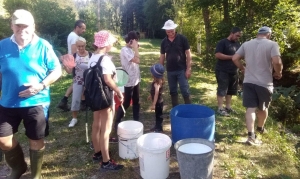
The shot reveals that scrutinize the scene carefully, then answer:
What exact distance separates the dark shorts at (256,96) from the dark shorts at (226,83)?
97 centimetres

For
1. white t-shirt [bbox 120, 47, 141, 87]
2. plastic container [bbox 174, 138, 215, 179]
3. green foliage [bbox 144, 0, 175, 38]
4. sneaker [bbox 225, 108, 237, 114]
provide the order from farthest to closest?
green foliage [bbox 144, 0, 175, 38] → sneaker [bbox 225, 108, 237, 114] → white t-shirt [bbox 120, 47, 141, 87] → plastic container [bbox 174, 138, 215, 179]

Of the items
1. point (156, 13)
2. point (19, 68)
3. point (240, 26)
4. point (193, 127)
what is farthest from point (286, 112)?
point (156, 13)

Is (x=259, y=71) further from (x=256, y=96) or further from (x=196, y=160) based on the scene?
(x=196, y=160)

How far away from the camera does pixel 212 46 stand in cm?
1136

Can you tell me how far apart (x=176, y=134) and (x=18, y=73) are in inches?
87.5

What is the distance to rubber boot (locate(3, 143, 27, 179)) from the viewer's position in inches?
123

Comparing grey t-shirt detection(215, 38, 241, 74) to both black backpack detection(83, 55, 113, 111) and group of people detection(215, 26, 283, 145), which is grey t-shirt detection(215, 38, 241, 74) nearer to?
group of people detection(215, 26, 283, 145)

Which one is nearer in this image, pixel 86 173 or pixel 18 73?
pixel 18 73

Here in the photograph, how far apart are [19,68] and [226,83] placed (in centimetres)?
392

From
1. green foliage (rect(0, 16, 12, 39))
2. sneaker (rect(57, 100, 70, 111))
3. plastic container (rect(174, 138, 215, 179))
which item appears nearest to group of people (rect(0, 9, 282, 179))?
sneaker (rect(57, 100, 70, 111))

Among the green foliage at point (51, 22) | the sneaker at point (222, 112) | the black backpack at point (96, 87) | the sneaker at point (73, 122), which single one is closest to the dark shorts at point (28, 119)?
the black backpack at point (96, 87)

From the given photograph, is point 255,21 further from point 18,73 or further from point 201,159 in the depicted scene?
point 18,73

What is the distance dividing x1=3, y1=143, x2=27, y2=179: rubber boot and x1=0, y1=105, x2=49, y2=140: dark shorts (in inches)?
11.6

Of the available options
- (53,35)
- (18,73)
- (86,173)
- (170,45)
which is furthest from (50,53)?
(53,35)
